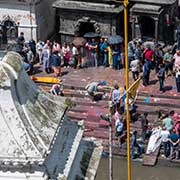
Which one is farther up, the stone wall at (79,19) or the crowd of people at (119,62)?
the stone wall at (79,19)

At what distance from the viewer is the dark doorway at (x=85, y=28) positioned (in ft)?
110

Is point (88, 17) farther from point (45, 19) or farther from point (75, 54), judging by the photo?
point (45, 19)

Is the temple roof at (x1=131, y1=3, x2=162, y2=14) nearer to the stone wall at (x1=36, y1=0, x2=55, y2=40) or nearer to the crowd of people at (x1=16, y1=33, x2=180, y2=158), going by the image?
the crowd of people at (x1=16, y1=33, x2=180, y2=158)

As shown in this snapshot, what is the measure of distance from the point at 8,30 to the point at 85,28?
11.9ft

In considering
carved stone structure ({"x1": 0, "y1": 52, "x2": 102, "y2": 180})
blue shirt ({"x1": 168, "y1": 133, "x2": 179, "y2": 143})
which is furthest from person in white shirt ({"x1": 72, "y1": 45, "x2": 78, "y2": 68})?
carved stone structure ({"x1": 0, "y1": 52, "x2": 102, "y2": 180})

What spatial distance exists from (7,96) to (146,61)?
58.4ft

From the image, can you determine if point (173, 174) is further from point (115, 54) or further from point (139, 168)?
point (115, 54)

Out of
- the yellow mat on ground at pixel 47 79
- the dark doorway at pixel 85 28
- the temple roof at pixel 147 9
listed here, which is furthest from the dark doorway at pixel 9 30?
the temple roof at pixel 147 9

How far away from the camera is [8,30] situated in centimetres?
3403

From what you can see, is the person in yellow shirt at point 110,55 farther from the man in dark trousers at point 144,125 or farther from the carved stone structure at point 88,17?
the man in dark trousers at point 144,125

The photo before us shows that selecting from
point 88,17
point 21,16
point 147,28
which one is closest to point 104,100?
point 88,17

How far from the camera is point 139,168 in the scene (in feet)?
85.3

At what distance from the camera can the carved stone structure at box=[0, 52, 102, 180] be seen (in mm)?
11516

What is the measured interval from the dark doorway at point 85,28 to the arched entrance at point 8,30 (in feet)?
9.86
